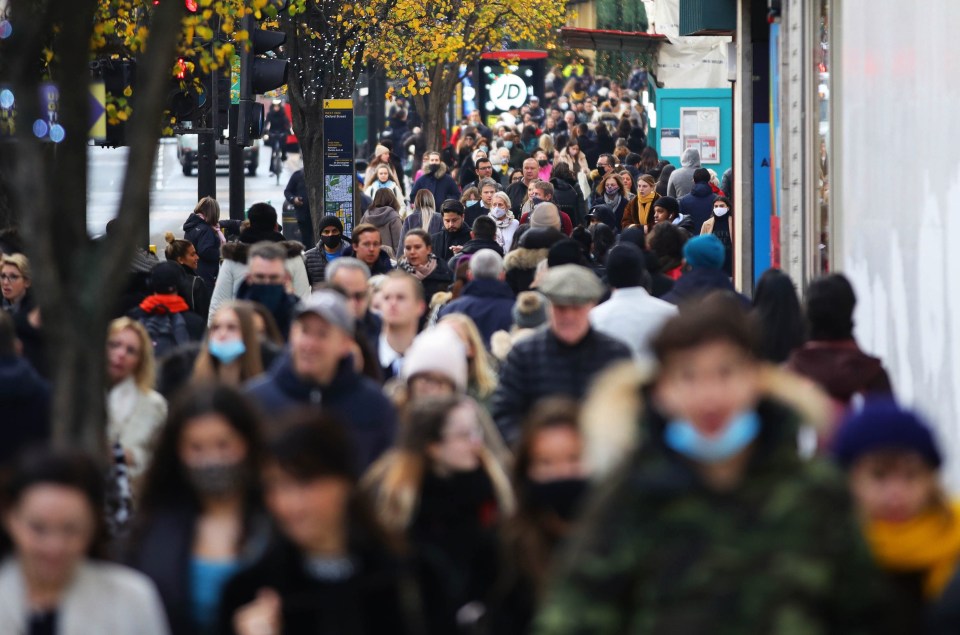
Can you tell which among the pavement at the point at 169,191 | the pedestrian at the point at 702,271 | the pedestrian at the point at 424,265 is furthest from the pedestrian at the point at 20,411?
the pavement at the point at 169,191

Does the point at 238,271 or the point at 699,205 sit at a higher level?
the point at 699,205

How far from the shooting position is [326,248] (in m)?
15.7

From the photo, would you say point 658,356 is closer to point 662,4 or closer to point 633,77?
point 662,4

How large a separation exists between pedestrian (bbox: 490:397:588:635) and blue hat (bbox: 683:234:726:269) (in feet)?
17.3

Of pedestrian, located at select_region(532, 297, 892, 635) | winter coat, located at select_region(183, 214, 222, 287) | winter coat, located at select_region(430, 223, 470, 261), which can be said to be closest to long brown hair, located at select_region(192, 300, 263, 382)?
pedestrian, located at select_region(532, 297, 892, 635)

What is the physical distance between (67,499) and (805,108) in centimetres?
1121

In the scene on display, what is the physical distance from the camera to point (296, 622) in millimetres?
4336

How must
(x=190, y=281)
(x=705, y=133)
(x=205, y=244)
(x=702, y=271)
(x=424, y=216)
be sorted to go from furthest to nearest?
(x=705, y=133)
(x=424, y=216)
(x=205, y=244)
(x=190, y=281)
(x=702, y=271)

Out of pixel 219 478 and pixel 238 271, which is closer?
pixel 219 478

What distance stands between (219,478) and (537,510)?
809 mm

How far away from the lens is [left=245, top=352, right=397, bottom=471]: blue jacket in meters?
6.58

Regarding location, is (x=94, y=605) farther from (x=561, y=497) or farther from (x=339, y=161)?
(x=339, y=161)

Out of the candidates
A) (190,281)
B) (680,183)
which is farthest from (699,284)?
(680,183)

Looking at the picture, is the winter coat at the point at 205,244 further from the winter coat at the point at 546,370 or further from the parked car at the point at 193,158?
the parked car at the point at 193,158
